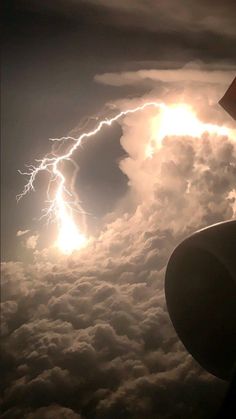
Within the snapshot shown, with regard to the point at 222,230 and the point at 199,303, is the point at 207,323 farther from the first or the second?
the point at 222,230

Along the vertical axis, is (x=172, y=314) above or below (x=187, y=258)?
below

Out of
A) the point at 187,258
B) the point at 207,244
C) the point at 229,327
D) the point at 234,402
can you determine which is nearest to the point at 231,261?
the point at 207,244

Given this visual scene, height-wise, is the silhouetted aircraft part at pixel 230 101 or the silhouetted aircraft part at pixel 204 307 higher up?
the silhouetted aircraft part at pixel 230 101

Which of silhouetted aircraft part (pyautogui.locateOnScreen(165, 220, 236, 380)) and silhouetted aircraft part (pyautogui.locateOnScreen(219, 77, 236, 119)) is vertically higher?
silhouetted aircraft part (pyautogui.locateOnScreen(219, 77, 236, 119))

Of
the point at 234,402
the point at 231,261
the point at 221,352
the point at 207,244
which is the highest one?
the point at 207,244
